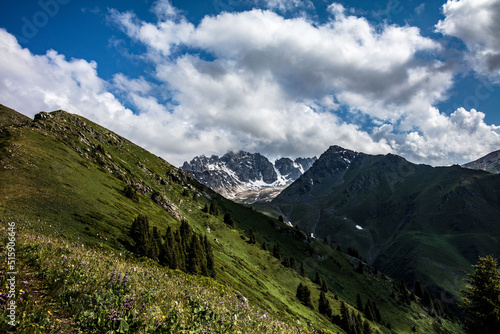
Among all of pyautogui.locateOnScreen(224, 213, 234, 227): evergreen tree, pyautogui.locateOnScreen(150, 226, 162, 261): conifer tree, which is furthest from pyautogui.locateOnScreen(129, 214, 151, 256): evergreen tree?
pyautogui.locateOnScreen(224, 213, 234, 227): evergreen tree

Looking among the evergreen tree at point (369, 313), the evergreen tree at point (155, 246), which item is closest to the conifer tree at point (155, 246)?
the evergreen tree at point (155, 246)

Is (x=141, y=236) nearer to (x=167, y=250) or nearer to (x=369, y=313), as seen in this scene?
(x=167, y=250)

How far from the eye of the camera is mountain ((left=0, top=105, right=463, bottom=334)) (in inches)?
290

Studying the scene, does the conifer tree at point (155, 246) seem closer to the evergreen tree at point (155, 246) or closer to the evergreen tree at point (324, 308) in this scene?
the evergreen tree at point (155, 246)

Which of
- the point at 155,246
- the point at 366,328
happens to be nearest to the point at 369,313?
the point at 366,328

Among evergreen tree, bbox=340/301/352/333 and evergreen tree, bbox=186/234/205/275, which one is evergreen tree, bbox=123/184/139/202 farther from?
evergreen tree, bbox=340/301/352/333

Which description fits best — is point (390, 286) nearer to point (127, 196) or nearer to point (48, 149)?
point (127, 196)

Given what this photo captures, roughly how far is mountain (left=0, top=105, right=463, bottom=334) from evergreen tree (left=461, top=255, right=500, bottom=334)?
24.6 meters

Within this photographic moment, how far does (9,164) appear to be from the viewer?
164 feet

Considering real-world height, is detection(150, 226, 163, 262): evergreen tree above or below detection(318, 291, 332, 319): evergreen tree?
above

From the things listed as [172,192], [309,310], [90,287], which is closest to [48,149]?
[172,192]

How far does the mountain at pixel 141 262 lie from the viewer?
7.36m

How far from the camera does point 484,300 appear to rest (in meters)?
35.3

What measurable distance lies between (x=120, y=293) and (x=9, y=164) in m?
59.7
